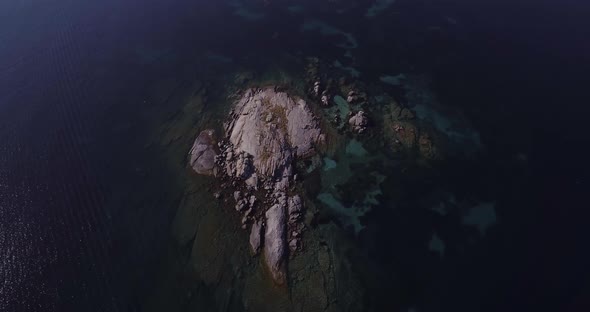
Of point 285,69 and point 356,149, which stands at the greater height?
point 285,69

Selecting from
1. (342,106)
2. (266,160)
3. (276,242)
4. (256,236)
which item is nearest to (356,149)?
Answer: (342,106)

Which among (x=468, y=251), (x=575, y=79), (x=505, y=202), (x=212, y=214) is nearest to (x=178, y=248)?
(x=212, y=214)

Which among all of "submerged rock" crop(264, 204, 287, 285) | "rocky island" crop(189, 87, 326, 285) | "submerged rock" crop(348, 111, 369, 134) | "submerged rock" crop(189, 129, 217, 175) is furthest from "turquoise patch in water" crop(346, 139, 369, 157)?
"submerged rock" crop(189, 129, 217, 175)

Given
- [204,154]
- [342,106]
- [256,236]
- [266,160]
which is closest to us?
[256,236]

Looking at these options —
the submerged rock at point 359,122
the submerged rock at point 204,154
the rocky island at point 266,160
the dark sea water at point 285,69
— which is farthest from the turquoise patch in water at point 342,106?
the submerged rock at point 204,154

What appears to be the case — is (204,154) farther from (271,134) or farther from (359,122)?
(359,122)

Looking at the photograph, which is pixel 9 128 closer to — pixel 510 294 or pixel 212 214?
pixel 212 214
